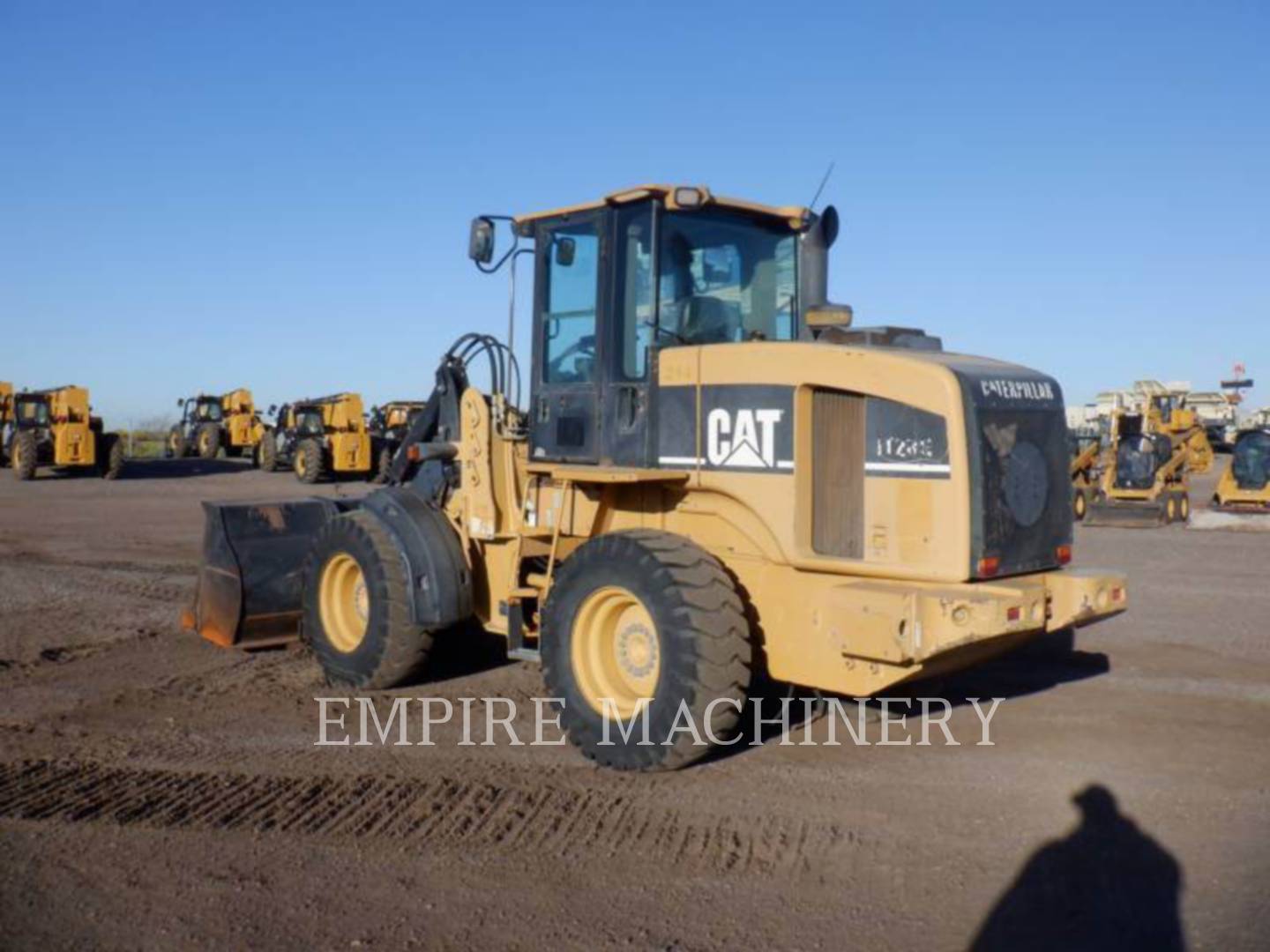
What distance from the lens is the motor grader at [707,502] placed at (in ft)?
19.0

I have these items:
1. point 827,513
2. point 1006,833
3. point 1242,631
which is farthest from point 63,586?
point 1242,631

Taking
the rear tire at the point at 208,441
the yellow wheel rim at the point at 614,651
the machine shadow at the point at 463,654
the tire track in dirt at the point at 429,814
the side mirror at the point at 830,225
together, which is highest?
the side mirror at the point at 830,225

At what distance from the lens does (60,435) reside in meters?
30.2

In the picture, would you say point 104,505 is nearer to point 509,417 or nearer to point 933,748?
point 509,417

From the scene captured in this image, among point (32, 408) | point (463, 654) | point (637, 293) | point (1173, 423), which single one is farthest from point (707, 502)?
point (32, 408)

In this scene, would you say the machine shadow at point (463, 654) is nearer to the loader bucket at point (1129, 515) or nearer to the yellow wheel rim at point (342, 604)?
the yellow wheel rim at point (342, 604)

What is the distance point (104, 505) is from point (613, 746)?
64.4 ft

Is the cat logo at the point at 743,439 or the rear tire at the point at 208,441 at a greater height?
the rear tire at the point at 208,441

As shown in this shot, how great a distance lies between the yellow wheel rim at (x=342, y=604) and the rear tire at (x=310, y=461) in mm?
22318

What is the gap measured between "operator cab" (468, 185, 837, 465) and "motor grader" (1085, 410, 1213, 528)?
650 inches

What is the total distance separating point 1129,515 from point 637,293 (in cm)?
1764

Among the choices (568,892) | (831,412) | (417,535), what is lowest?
(568,892)

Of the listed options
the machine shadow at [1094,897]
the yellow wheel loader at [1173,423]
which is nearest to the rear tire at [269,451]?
the yellow wheel loader at [1173,423]

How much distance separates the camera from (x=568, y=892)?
15.4 ft
